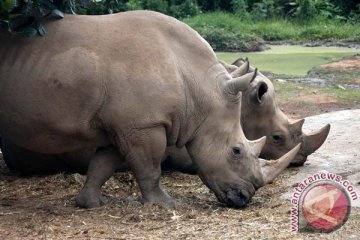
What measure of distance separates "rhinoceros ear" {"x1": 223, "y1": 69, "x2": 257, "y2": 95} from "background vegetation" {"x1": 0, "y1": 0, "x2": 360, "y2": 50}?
11.0 meters

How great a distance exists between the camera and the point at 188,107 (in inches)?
263

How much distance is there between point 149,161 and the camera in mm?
6586

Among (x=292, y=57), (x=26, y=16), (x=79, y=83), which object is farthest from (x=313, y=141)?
(x=292, y=57)

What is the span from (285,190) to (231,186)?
27.4 inches

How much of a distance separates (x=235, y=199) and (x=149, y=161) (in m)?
0.74

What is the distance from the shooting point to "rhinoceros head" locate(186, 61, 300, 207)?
22.3ft

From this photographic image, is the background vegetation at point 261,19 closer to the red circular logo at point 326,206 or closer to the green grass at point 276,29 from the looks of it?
the green grass at point 276,29

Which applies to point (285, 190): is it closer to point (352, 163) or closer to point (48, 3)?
point (352, 163)

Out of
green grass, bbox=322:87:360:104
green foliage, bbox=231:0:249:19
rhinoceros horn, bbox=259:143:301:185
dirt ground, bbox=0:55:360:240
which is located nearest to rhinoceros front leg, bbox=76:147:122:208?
dirt ground, bbox=0:55:360:240

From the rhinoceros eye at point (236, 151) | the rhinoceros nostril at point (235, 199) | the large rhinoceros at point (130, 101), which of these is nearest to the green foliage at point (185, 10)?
the large rhinoceros at point (130, 101)

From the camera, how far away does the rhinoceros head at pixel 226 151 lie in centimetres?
680

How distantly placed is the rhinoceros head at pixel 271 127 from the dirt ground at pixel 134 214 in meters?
0.30

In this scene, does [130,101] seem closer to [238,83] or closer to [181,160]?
[238,83]

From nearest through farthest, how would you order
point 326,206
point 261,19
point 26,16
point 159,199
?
point 326,206
point 26,16
point 159,199
point 261,19
